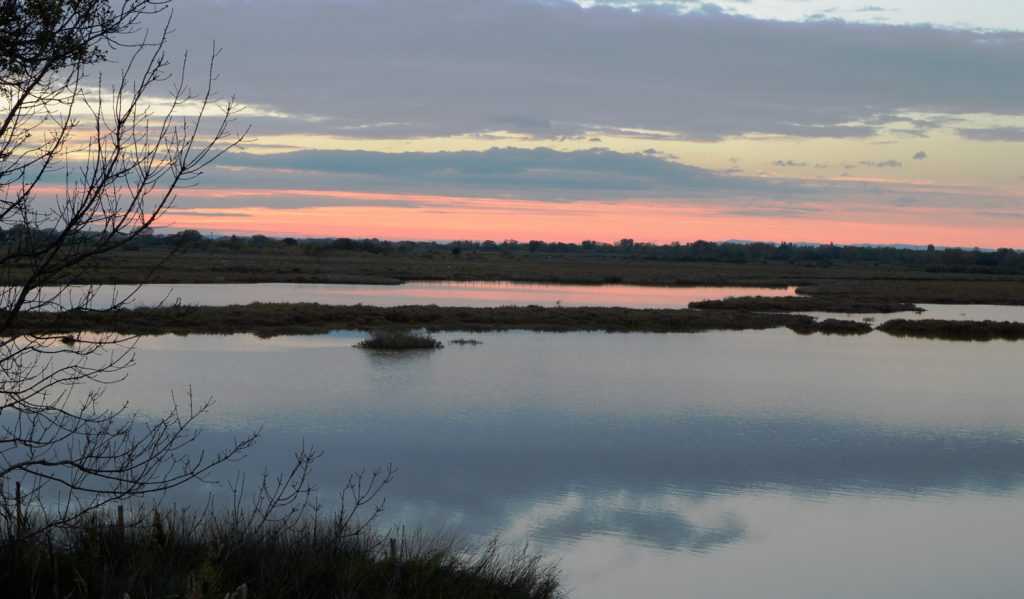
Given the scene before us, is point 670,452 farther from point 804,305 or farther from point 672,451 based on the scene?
point 804,305

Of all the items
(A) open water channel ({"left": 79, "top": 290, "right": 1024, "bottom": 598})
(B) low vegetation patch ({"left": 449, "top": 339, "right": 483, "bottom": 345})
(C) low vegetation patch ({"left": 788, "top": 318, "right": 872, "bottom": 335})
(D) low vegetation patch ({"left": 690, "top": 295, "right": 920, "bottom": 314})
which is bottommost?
(A) open water channel ({"left": 79, "top": 290, "right": 1024, "bottom": 598})

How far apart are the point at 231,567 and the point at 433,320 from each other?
26.3m

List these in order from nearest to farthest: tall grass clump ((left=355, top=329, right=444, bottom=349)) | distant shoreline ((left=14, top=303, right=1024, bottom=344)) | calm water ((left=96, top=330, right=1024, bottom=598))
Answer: calm water ((left=96, top=330, right=1024, bottom=598)), tall grass clump ((left=355, top=329, right=444, bottom=349)), distant shoreline ((left=14, top=303, right=1024, bottom=344))

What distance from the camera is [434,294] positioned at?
4794 centimetres

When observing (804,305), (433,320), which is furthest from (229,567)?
(804,305)

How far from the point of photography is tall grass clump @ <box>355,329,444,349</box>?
25.2 metres

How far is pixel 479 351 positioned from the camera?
25.5 m

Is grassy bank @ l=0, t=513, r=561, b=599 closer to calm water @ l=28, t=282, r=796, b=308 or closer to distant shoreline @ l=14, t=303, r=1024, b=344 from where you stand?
distant shoreline @ l=14, t=303, r=1024, b=344

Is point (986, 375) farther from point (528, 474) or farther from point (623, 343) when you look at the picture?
point (528, 474)

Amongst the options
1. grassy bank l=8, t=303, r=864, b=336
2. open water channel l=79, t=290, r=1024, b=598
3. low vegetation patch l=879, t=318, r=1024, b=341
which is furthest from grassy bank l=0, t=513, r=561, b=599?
low vegetation patch l=879, t=318, r=1024, b=341

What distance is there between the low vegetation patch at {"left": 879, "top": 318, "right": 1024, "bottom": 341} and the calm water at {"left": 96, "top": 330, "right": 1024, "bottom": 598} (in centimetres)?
925

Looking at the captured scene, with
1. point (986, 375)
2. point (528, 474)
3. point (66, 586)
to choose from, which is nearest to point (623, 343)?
point (986, 375)

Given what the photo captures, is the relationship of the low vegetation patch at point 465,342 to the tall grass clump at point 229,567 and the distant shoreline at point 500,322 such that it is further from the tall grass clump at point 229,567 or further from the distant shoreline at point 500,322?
the tall grass clump at point 229,567

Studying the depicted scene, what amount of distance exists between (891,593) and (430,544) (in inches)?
179
